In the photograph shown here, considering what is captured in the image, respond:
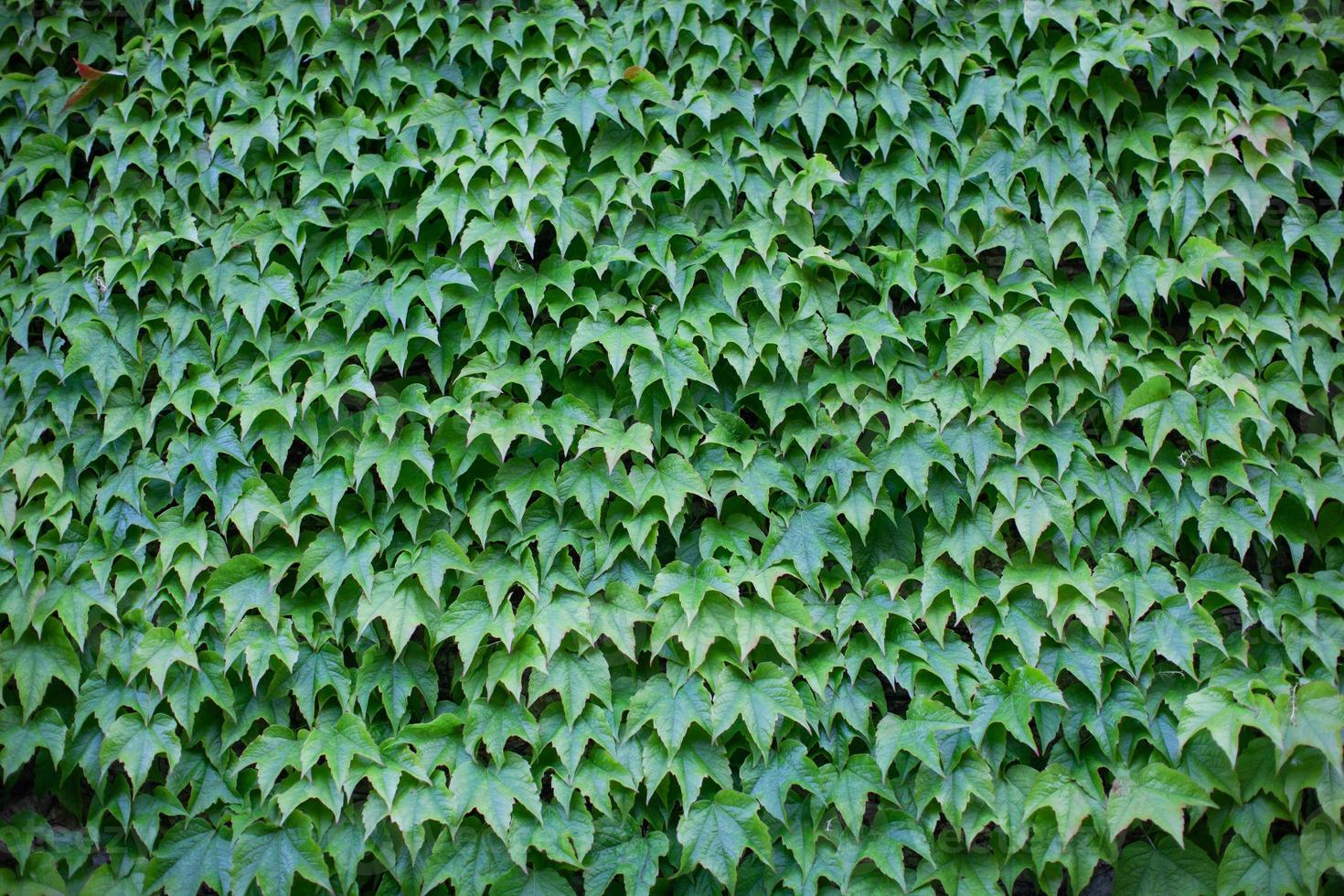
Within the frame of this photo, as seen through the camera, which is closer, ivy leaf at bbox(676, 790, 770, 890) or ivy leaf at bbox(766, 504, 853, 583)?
ivy leaf at bbox(676, 790, 770, 890)

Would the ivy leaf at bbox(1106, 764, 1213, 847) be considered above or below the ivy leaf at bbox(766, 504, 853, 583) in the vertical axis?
below

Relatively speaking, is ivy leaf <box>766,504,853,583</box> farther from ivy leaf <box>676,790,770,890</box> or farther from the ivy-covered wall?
ivy leaf <box>676,790,770,890</box>

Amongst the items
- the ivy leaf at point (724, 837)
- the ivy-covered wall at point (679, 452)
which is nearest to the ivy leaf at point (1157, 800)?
the ivy-covered wall at point (679, 452)

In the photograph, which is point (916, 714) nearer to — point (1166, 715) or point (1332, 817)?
point (1166, 715)

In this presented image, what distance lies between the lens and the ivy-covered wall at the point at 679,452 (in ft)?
7.93

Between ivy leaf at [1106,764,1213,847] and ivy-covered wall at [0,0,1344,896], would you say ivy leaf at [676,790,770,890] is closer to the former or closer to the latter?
ivy-covered wall at [0,0,1344,896]

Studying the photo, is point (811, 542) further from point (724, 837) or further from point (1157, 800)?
point (1157, 800)

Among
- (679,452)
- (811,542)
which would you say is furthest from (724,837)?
(679,452)

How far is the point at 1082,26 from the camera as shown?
277 centimetres

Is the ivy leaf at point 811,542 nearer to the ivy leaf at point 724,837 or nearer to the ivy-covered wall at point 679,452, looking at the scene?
the ivy-covered wall at point 679,452

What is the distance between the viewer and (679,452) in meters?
2.62

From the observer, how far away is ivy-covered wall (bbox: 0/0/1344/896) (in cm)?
242

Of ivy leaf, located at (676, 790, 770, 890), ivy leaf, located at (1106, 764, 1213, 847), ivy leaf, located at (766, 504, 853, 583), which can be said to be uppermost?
ivy leaf, located at (766, 504, 853, 583)

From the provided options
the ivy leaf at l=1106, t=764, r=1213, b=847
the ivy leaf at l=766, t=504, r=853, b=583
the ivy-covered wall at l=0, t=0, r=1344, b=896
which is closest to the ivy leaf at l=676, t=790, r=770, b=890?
the ivy-covered wall at l=0, t=0, r=1344, b=896
